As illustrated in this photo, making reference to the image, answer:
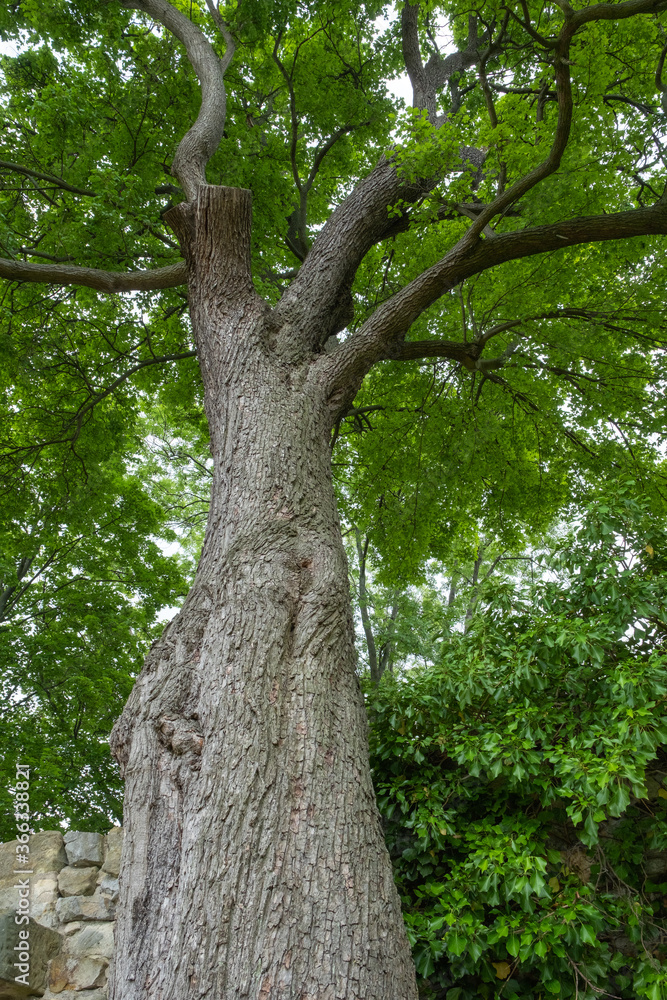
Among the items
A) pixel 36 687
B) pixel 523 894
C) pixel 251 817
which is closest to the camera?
pixel 251 817

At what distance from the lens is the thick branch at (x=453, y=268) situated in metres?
3.83

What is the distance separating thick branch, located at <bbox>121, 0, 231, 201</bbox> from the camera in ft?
15.7

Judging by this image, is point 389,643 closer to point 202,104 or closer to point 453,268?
point 453,268

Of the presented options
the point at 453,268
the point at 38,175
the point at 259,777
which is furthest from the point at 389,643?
the point at 259,777

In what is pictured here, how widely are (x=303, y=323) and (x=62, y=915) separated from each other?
13.5 ft

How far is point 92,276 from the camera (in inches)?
172

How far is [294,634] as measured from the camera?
2500mm

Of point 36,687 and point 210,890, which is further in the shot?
point 36,687

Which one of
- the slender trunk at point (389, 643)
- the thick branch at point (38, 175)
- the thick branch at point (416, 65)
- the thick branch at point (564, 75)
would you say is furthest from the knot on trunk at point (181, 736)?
the slender trunk at point (389, 643)

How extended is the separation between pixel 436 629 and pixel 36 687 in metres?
7.72

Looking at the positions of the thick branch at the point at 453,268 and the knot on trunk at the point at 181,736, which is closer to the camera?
the knot on trunk at the point at 181,736

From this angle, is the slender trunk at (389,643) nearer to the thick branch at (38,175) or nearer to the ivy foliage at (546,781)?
the ivy foliage at (546,781)

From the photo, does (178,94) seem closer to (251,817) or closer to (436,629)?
(436,629)

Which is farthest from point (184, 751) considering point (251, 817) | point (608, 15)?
point (608, 15)
